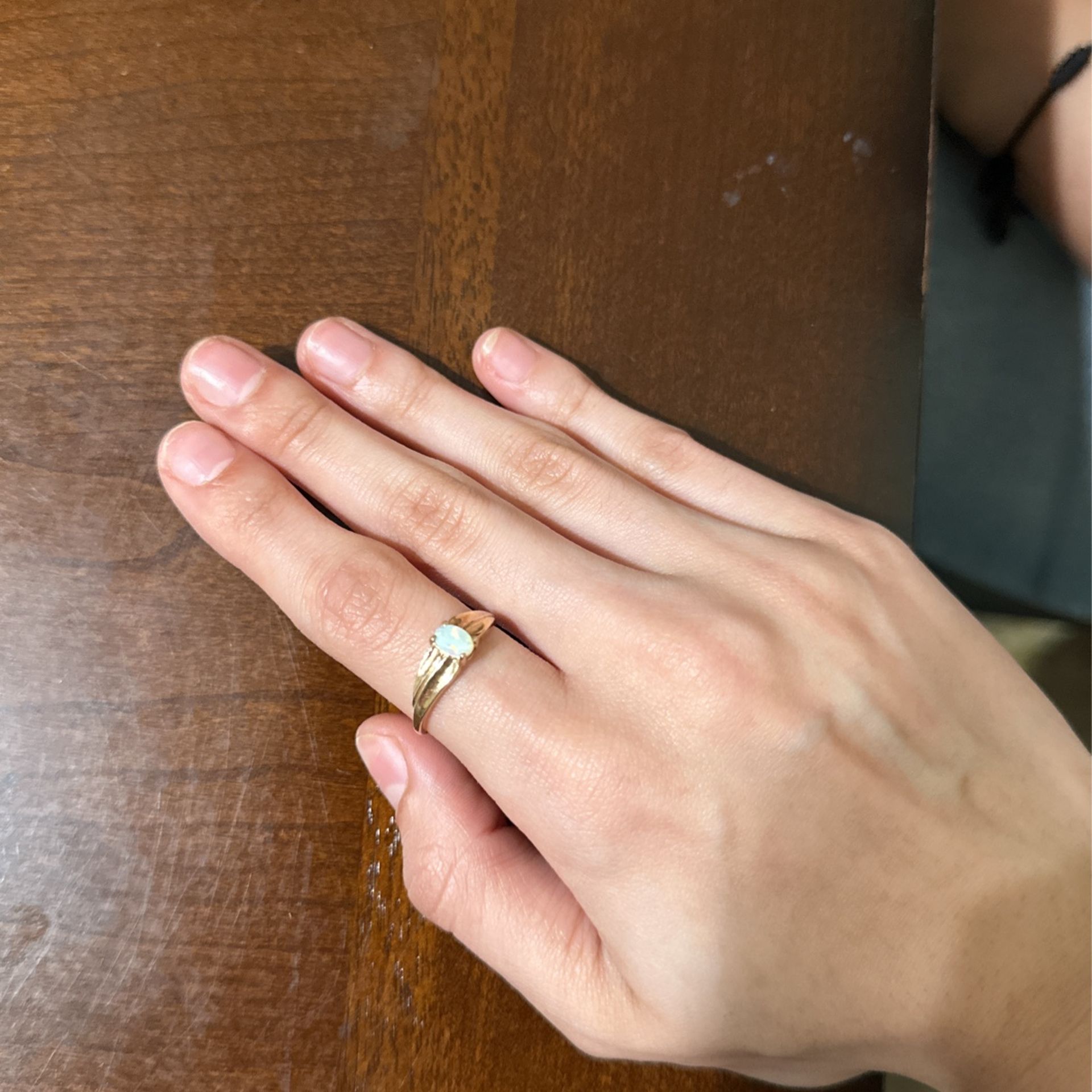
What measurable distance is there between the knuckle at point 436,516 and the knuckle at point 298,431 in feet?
0.19

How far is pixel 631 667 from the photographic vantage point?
1.57 feet

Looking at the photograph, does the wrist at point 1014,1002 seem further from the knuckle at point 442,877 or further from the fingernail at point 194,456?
the fingernail at point 194,456

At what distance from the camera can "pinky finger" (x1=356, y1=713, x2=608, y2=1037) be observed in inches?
18.3

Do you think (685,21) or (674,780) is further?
(685,21)

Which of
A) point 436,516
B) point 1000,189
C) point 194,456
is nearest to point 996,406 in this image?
point 1000,189

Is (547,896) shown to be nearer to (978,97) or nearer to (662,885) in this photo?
(662,885)

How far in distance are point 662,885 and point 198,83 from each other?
535mm

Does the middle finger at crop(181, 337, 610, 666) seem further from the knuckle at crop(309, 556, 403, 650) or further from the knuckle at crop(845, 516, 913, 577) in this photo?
the knuckle at crop(845, 516, 913, 577)

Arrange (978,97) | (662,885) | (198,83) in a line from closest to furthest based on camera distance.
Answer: (662,885)
(198,83)
(978,97)

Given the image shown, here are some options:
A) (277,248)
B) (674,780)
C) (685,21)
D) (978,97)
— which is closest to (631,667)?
(674,780)

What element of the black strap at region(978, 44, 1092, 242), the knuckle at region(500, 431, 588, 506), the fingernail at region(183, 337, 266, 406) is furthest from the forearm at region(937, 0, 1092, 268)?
the fingernail at region(183, 337, 266, 406)

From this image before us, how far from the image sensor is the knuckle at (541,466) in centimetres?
54

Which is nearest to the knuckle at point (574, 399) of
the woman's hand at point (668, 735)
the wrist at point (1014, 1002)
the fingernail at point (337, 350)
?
the woman's hand at point (668, 735)

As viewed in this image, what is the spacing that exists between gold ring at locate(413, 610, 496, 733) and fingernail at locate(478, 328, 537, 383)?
6.6 inches
